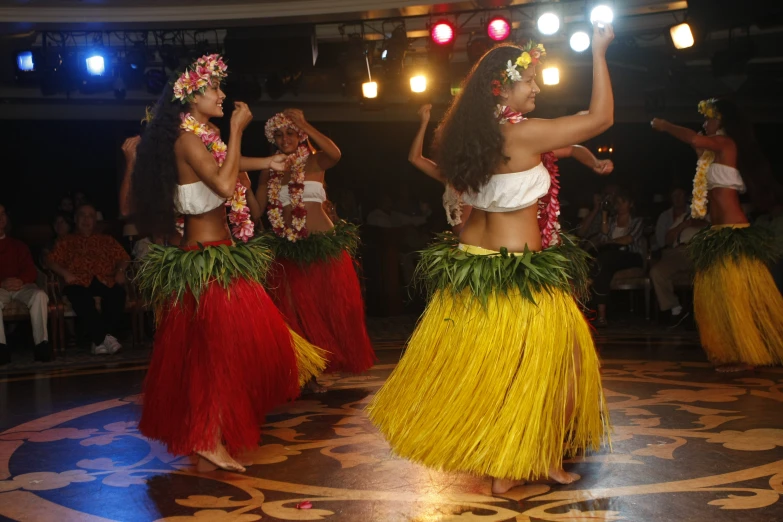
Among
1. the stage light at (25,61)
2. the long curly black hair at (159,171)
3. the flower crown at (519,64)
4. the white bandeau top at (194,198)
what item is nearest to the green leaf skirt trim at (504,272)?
the flower crown at (519,64)

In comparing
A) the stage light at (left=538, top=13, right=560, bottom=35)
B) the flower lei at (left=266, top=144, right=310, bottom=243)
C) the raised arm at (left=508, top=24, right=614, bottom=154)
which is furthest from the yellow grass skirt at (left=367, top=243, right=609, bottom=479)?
the stage light at (left=538, top=13, right=560, bottom=35)

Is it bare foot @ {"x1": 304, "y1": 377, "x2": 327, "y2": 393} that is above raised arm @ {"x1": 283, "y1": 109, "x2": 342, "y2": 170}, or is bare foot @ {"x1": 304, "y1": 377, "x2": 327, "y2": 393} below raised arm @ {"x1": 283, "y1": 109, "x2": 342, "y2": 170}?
below

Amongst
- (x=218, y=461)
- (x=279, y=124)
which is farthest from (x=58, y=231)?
(x=218, y=461)

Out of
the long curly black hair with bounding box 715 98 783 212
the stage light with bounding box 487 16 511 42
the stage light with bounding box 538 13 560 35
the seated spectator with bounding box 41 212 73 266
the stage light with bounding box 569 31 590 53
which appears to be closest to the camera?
the long curly black hair with bounding box 715 98 783 212

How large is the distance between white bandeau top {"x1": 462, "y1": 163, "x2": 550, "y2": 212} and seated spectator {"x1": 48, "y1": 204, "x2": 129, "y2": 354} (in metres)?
4.55

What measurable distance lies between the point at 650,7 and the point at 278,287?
4681 mm

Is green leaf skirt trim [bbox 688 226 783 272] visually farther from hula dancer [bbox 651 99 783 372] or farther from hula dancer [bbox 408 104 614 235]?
hula dancer [bbox 408 104 614 235]

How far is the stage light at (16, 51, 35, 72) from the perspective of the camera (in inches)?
313

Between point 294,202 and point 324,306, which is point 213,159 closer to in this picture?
point 294,202

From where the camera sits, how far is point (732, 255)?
187 inches

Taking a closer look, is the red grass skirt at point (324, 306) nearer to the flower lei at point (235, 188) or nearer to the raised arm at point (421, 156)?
the flower lei at point (235, 188)

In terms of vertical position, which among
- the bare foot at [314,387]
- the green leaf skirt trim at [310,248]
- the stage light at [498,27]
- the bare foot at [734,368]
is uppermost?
the stage light at [498,27]

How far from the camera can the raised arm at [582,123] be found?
8.63 ft

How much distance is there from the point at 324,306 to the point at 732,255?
7.29ft
